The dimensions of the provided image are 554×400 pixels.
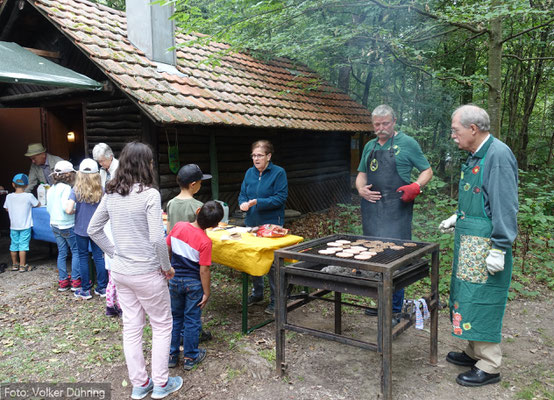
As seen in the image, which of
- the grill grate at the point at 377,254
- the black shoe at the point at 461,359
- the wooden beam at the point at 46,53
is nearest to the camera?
the grill grate at the point at 377,254

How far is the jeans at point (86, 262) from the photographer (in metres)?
5.38

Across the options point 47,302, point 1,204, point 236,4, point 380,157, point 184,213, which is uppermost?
point 236,4

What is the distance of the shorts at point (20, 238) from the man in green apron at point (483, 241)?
20.8 feet

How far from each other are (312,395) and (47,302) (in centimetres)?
391

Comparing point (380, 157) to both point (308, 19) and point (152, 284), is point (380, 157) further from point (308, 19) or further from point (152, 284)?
point (308, 19)

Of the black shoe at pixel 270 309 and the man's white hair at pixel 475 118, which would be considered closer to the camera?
the man's white hair at pixel 475 118

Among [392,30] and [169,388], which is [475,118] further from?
[392,30]

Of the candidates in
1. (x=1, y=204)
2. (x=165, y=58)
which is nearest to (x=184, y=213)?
(x=165, y=58)

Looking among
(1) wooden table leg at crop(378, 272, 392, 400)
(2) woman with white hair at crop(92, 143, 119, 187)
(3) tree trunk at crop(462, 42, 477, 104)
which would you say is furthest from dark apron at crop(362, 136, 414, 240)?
(3) tree trunk at crop(462, 42, 477, 104)

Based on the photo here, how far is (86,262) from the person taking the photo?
17.8 feet

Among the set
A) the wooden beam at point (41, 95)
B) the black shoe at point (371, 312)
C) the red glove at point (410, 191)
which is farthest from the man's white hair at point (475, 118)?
the wooden beam at point (41, 95)

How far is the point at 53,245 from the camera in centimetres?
783

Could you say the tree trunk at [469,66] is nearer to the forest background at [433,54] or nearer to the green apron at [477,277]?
the forest background at [433,54]

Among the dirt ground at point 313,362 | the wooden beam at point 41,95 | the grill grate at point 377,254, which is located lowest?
the dirt ground at point 313,362
